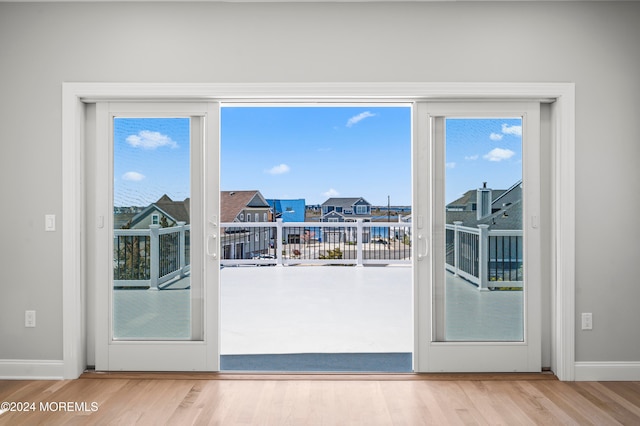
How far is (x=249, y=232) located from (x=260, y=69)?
5.24m

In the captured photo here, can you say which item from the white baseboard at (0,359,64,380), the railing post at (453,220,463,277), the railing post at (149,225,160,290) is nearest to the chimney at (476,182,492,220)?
the railing post at (453,220,463,277)

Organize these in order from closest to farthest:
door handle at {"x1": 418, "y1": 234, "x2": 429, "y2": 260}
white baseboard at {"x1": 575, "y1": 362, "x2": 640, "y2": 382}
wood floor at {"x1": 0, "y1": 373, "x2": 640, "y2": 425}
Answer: wood floor at {"x1": 0, "y1": 373, "x2": 640, "y2": 425} → white baseboard at {"x1": 575, "y1": 362, "x2": 640, "y2": 382} → door handle at {"x1": 418, "y1": 234, "x2": 429, "y2": 260}

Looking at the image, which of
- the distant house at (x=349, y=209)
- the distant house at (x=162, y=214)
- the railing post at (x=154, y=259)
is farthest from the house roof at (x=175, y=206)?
the distant house at (x=349, y=209)

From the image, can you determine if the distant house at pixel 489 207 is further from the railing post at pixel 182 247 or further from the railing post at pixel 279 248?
the railing post at pixel 279 248

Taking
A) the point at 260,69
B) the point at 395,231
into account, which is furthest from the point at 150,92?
the point at 395,231

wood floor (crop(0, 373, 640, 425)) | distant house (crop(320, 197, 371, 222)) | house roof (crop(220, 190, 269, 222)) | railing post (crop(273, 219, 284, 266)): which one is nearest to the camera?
wood floor (crop(0, 373, 640, 425))

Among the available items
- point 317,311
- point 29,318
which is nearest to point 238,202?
point 317,311

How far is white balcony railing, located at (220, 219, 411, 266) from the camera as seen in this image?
787 cm

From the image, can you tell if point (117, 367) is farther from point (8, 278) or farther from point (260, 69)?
point (260, 69)

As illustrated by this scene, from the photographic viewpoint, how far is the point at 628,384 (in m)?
2.86

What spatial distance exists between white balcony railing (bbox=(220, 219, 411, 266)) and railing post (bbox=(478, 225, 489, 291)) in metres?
4.81

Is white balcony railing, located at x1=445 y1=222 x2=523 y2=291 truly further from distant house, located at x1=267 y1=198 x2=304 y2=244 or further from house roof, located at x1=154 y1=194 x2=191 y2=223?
distant house, located at x1=267 y1=198 x2=304 y2=244

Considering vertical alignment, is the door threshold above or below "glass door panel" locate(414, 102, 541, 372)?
below

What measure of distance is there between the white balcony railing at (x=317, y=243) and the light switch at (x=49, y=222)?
4.85 meters
